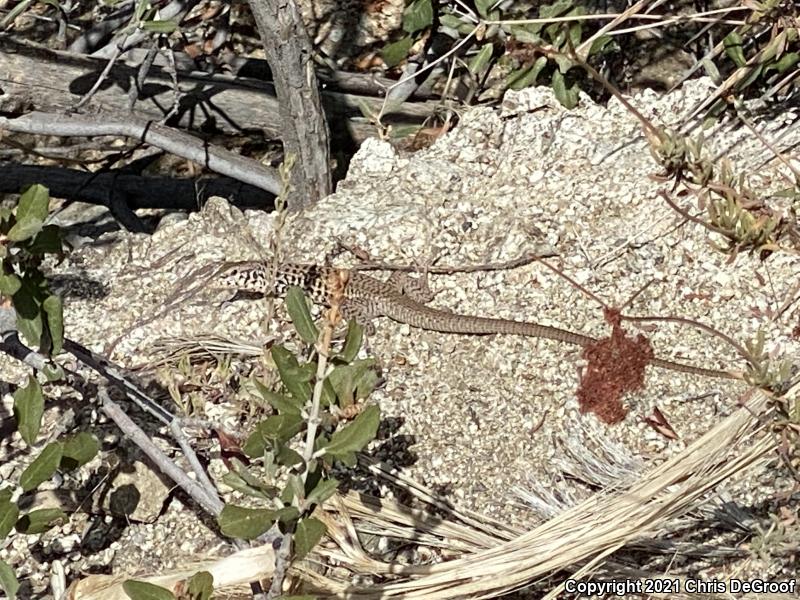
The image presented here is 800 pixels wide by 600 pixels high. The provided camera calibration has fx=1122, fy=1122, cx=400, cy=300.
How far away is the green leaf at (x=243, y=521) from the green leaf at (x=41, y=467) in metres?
0.50

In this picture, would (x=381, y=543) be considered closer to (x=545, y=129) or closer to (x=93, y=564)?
(x=93, y=564)

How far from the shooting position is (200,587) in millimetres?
2133

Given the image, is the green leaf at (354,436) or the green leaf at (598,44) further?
the green leaf at (598,44)

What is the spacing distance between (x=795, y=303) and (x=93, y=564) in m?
2.15

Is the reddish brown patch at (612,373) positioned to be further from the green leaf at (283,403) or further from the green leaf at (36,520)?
the green leaf at (36,520)

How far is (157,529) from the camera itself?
3018mm

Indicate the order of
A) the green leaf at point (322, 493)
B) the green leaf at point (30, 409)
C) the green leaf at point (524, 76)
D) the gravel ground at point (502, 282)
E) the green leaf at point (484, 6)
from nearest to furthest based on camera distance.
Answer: the green leaf at point (322, 493)
the green leaf at point (30, 409)
the gravel ground at point (502, 282)
the green leaf at point (484, 6)
the green leaf at point (524, 76)

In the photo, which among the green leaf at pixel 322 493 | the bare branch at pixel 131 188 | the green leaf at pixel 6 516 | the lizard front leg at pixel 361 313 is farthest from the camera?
the bare branch at pixel 131 188

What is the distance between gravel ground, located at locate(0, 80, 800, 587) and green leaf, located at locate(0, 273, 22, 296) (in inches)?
36.3

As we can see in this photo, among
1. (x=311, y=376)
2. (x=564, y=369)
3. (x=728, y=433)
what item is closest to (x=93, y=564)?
(x=311, y=376)

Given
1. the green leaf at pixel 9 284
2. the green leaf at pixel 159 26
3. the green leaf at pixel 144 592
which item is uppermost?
the green leaf at pixel 159 26

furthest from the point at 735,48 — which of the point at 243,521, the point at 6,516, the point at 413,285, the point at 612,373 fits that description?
the point at 6,516

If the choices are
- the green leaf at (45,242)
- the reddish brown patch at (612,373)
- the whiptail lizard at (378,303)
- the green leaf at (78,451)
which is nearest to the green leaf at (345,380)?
the green leaf at (78,451)

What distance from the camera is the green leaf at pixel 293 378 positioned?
2139 millimetres
